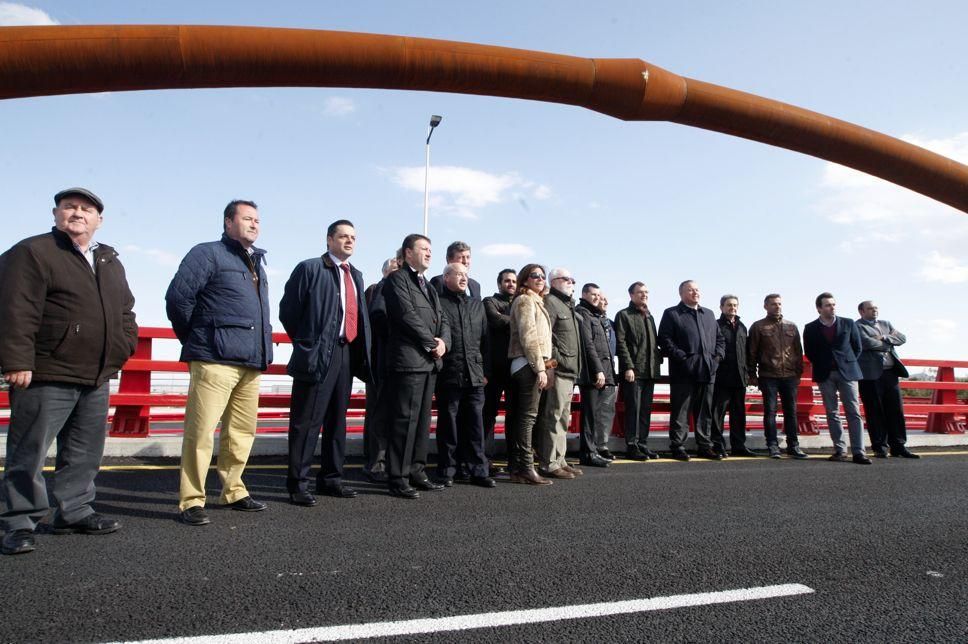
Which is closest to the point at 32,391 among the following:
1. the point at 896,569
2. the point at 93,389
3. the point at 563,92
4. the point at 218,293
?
the point at 93,389

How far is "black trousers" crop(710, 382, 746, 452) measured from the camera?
8445 mm

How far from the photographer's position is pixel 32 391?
139 inches

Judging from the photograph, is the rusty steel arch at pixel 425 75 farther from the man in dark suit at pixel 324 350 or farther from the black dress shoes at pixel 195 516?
the man in dark suit at pixel 324 350

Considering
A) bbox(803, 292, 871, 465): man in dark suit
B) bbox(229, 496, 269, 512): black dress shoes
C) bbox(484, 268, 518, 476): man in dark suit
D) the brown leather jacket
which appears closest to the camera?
bbox(229, 496, 269, 512): black dress shoes

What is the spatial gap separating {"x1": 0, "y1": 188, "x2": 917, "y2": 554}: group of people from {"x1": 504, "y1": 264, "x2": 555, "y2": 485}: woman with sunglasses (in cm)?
2

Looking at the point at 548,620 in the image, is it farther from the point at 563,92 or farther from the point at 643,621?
the point at 563,92

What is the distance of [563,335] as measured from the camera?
6613mm

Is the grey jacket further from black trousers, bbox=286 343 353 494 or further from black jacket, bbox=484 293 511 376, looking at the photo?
black trousers, bbox=286 343 353 494

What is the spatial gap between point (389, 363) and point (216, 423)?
1.49m

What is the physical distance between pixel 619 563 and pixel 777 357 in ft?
19.9

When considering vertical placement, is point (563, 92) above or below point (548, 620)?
above

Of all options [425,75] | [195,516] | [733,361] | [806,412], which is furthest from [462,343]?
[806,412]

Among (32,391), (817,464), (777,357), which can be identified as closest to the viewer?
(32,391)

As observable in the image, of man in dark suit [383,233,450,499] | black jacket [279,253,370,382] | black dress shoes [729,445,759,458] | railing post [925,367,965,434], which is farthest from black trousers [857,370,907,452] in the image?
black jacket [279,253,370,382]
